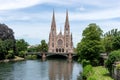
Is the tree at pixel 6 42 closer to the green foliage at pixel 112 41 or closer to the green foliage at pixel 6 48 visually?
the green foliage at pixel 6 48

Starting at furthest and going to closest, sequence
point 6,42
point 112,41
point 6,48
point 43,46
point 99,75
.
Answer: point 43,46
point 6,42
point 6,48
point 112,41
point 99,75

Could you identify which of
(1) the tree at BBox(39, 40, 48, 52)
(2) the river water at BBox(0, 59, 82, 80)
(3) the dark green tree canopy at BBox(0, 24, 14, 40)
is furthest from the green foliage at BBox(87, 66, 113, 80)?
(1) the tree at BBox(39, 40, 48, 52)

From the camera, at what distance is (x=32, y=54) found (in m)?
168

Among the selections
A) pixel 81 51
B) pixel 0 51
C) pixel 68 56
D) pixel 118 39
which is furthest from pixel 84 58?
pixel 68 56

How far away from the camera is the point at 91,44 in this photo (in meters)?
76.5

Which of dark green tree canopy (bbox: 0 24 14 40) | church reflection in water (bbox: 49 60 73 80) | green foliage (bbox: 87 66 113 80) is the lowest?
church reflection in water (bbox: 49 60 73 80)

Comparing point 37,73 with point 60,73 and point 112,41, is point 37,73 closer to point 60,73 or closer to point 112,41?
point 60,73

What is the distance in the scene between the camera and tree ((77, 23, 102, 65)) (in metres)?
76.3

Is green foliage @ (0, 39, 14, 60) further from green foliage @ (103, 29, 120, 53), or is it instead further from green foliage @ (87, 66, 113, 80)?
green foliage @ (87, 66, 113, 80)

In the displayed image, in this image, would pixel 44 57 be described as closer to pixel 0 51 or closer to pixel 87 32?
pixel 0 51

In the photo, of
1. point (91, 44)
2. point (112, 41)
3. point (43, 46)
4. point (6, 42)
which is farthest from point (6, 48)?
point (43, 46)

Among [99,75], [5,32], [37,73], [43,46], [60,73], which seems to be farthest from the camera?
[43,46]

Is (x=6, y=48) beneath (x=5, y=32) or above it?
beneath

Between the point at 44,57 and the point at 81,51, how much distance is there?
A: 3437 inches
